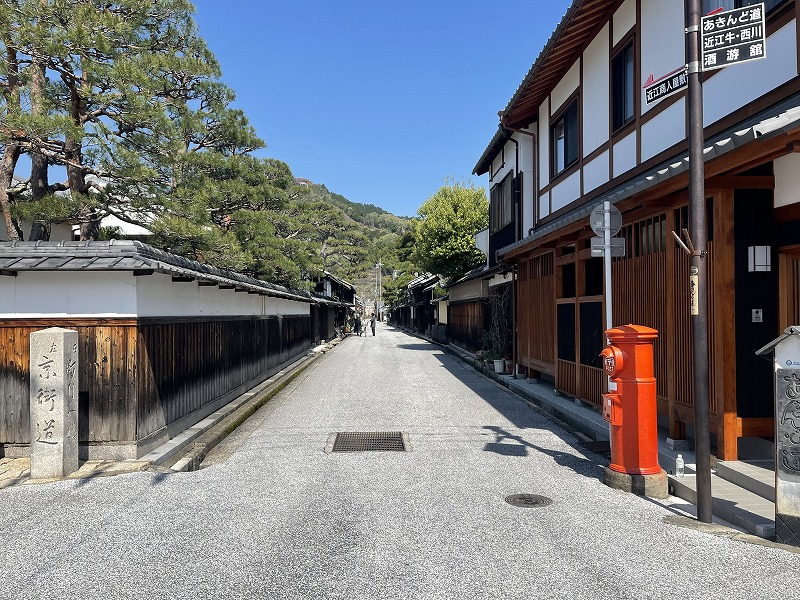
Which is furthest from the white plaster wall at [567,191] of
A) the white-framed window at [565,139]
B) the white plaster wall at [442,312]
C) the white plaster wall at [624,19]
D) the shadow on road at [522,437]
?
the white plaster wall at [442,312]

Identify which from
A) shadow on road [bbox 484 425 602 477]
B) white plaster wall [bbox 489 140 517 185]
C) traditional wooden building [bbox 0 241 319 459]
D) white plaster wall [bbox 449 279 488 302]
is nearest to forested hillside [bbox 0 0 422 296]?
traditional wooden building [bbox 0 241 319 459]

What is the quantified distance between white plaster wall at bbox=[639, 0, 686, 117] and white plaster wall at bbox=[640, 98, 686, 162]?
1.09ft

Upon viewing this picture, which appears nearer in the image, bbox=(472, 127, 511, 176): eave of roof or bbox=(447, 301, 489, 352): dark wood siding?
bbox=(472, 127, 511, 176): eave of roof

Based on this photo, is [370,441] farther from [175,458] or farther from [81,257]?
[81,257]

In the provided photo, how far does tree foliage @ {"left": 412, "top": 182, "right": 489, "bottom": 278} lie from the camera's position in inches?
1147

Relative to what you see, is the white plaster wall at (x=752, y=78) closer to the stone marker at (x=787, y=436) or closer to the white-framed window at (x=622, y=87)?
the white-framed window at (x=622, y=87)

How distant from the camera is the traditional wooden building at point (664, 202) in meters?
6.11

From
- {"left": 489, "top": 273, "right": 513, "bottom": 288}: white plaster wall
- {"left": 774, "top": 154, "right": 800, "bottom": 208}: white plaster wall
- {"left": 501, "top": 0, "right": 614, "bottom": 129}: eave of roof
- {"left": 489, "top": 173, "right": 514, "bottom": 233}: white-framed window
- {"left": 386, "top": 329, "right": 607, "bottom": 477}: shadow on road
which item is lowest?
{"left": 386, "top": 329, "right": 607, "bottom": 477}: shadow on road

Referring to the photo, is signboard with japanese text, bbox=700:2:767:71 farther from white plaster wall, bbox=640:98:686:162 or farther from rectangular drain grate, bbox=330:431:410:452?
rectangular drain grate, bbox=330:431:410:452

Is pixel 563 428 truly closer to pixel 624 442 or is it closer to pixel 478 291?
pixel 624 442

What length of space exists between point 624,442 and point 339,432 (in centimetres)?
496

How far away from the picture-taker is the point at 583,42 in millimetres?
11922

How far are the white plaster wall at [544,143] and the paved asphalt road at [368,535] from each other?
8.90 metres

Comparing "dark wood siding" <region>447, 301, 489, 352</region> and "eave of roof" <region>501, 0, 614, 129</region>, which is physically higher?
"eave of roof" <region>501, 0, 614, 129</region>
